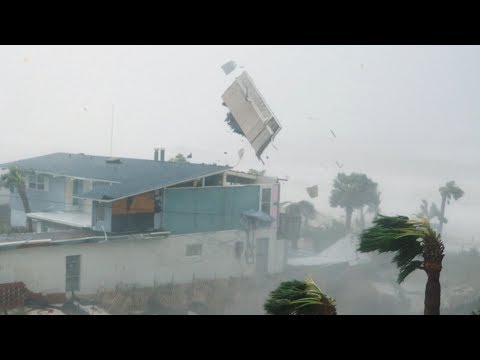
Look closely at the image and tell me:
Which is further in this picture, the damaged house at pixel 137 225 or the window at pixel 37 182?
the window at pixel 37 182

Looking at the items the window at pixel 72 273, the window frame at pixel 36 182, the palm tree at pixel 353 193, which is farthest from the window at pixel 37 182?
the palm tree at pixel 353 193

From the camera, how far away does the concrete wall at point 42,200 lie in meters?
9.10

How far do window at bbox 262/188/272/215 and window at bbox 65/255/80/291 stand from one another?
3.39 m

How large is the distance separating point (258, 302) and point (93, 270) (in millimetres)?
2678

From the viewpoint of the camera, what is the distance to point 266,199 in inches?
354

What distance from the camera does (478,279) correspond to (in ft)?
32.7

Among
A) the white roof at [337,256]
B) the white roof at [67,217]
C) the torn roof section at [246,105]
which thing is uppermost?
the torn roof section at [246,105]

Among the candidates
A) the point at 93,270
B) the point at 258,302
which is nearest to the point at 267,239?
the point at 258,302

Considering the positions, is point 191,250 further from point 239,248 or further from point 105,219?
point 105,219

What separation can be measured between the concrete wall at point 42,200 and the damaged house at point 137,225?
2 centimetres

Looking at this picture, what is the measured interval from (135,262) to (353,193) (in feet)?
19.9

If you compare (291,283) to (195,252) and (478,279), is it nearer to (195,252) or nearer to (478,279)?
(195,252)

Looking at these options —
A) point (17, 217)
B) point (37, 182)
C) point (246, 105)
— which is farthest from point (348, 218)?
point (17, 217)

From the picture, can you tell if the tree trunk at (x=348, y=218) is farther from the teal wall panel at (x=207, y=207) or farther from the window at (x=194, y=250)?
the window at (x=194, y=250)
